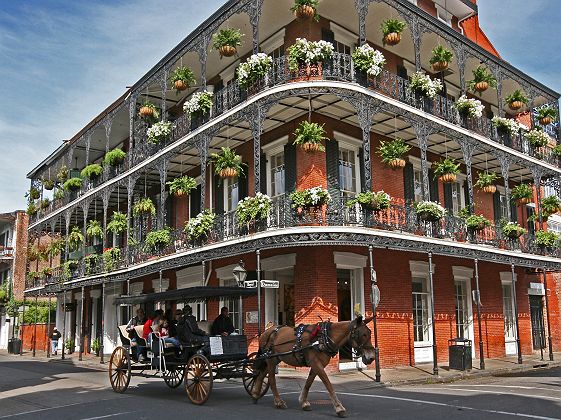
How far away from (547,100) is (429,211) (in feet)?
39.2

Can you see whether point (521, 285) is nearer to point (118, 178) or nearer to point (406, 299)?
point (406, 299)

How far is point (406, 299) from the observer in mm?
18375

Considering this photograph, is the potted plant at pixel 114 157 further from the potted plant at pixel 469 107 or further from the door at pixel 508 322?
the door at pixel 508 322

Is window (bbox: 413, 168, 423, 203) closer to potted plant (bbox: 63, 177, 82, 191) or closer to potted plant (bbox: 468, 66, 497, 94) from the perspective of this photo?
potted plant (bbox: 468, 66, 497, 94)

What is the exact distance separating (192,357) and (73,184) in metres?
19.5

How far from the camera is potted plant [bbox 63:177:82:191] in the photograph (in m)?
27.5

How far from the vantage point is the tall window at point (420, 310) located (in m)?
18.8

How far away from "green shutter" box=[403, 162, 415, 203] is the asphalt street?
255 inches

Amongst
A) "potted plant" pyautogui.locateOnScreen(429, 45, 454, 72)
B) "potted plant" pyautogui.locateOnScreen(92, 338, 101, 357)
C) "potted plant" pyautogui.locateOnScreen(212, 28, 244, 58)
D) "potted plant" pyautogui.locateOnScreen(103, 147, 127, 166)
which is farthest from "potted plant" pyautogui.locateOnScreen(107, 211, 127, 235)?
"potted plant" pyautogui.locateOnScreen(429, 45, 454, 72)

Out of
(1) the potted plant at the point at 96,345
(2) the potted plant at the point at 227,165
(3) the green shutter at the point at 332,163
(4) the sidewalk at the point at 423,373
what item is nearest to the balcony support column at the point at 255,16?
(2) the potted plant at the point at 227,165

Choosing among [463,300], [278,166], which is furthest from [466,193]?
[278,166]

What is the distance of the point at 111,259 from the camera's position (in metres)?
23.6

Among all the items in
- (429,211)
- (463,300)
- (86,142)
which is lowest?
(463,300)

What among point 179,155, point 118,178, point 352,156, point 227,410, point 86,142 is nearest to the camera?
point 227,410
